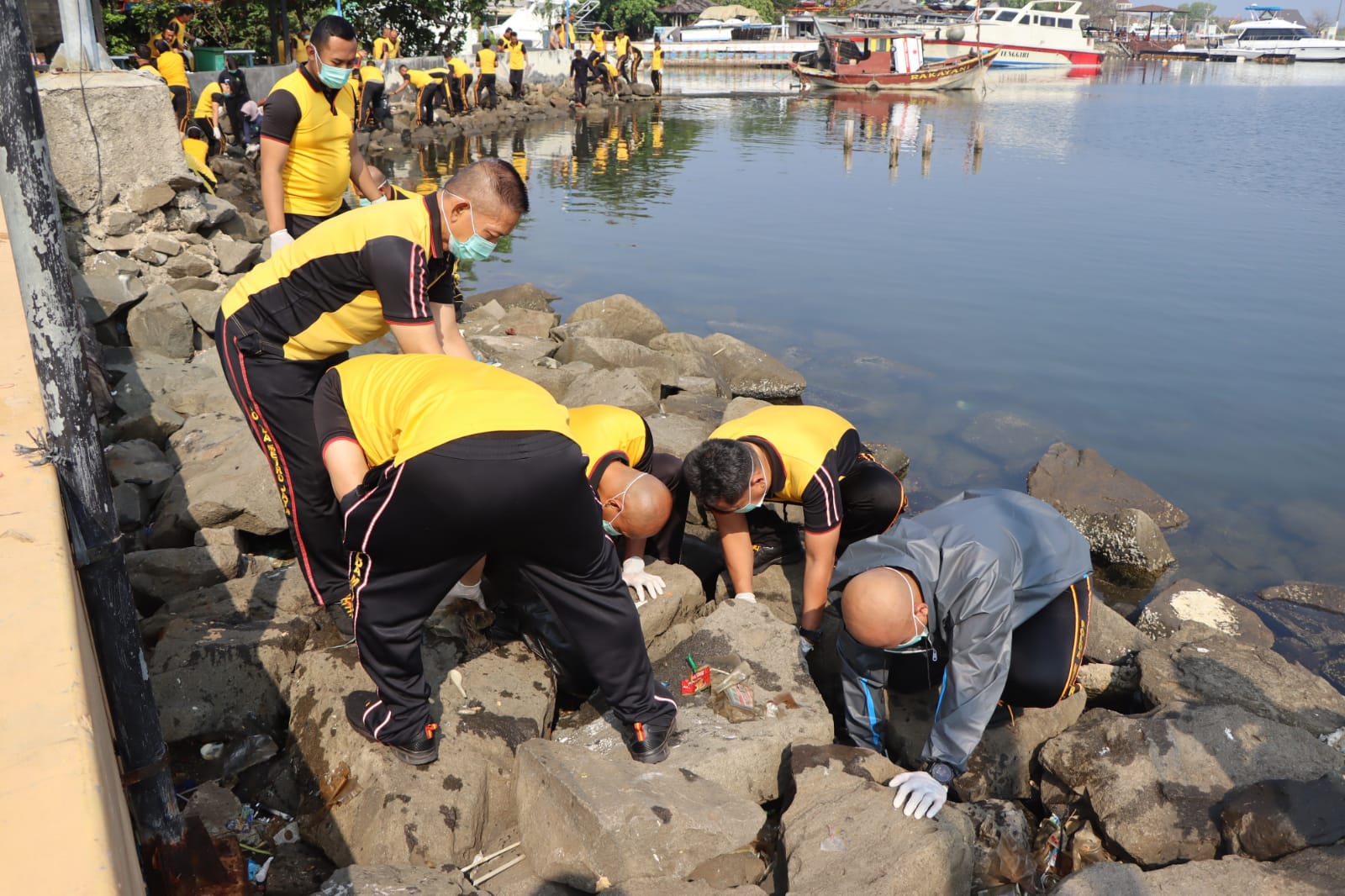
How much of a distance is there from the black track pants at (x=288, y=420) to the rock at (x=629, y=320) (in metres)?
5.28

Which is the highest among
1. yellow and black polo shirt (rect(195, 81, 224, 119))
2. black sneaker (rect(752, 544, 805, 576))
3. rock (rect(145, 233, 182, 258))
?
yellow and black polo shirt (rect(195, 81, 224, 119))

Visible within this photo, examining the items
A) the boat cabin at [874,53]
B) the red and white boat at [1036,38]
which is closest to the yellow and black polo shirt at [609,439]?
the boat cabin at [874,53]

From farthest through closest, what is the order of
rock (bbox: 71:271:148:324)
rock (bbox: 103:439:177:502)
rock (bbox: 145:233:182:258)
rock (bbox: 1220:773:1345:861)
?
rock (bbox: 145:233:182:258) → rock (bbox: 71:271:148:324) → rock (bbox: 103:439:177:502) → rock (bbox: 1220:773:1345:861)

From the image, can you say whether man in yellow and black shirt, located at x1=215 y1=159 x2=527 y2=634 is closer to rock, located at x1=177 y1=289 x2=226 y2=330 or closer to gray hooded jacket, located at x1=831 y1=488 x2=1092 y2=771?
gray hooded jacket, located at x1=831 y1=488 x2=1092 y2=771

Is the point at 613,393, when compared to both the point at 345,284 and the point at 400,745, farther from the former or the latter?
the point at 400,745

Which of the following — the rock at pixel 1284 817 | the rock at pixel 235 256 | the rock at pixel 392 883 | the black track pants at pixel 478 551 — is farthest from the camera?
the rock at pixel 235 256

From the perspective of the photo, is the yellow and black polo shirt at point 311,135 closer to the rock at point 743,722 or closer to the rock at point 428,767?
the rock at point 428,767

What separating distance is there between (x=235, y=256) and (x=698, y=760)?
6586 millimetres

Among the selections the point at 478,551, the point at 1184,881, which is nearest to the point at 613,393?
the point at 478,551

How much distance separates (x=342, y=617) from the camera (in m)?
3.69

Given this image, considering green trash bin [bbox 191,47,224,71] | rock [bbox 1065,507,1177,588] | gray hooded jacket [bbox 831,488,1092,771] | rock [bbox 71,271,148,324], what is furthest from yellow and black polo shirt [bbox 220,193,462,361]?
green trash bin [bbox 191,47,224,71]

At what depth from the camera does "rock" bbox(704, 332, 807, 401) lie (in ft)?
27.3

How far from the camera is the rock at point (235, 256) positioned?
816 cm

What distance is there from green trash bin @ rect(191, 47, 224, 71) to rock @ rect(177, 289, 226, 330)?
13.5 meters
